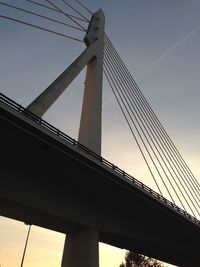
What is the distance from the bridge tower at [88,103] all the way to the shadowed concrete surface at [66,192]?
116 cm

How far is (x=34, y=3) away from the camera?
25.2 meters

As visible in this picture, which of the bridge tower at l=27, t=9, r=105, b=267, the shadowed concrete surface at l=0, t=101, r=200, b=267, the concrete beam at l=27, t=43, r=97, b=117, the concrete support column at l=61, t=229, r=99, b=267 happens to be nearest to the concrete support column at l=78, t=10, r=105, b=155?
the bridge tower at l=27, t=9, r=105, b=267

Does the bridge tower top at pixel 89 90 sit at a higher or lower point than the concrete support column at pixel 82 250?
higher

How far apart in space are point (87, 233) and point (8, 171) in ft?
23.3

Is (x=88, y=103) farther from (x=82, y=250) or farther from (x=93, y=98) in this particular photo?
(x=82, y=250)

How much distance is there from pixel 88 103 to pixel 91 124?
246 cm

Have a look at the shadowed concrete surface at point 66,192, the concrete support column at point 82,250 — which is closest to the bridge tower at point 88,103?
the concrete support column at point 82,250

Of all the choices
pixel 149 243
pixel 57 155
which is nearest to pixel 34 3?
pixel 57 155

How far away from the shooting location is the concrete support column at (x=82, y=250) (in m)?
18.4

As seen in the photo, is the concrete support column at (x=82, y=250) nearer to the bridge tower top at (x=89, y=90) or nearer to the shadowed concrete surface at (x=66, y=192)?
the shadowed concrete surface at (x=66, y=192)

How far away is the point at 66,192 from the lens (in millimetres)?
19250

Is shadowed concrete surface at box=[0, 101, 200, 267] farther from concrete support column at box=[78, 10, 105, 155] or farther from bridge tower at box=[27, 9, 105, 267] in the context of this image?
concrete support column at box=[78, 10, 105, 155]

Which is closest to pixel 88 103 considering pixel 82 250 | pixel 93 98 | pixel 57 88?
pixel 93 98

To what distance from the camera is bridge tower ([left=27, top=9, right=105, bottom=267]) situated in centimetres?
1908
